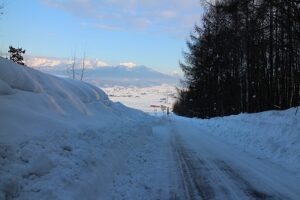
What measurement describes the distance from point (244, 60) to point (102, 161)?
36.8 meters

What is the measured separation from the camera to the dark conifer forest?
31.4 meters

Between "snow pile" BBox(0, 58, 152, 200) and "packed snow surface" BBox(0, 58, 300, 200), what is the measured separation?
18 millimetres

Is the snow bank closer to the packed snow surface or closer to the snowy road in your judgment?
the packed snow surface

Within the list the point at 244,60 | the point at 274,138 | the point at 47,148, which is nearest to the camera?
the point at 47,148

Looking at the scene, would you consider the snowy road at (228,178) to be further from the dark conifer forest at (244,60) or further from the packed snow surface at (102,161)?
the dark conifer forest at (244,60)

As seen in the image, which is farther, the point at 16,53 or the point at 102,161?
the point at 16,53

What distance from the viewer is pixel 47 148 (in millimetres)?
9867

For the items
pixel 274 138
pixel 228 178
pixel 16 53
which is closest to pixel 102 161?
pixel 228 178

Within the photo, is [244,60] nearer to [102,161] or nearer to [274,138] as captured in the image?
[274,138]

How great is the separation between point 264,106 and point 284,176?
32.8 m

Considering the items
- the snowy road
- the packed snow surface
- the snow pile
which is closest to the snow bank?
the packed snow surface

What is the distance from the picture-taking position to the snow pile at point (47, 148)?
7.59 meters

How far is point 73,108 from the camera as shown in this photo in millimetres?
19172

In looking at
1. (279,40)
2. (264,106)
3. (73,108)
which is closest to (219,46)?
(264,106)
